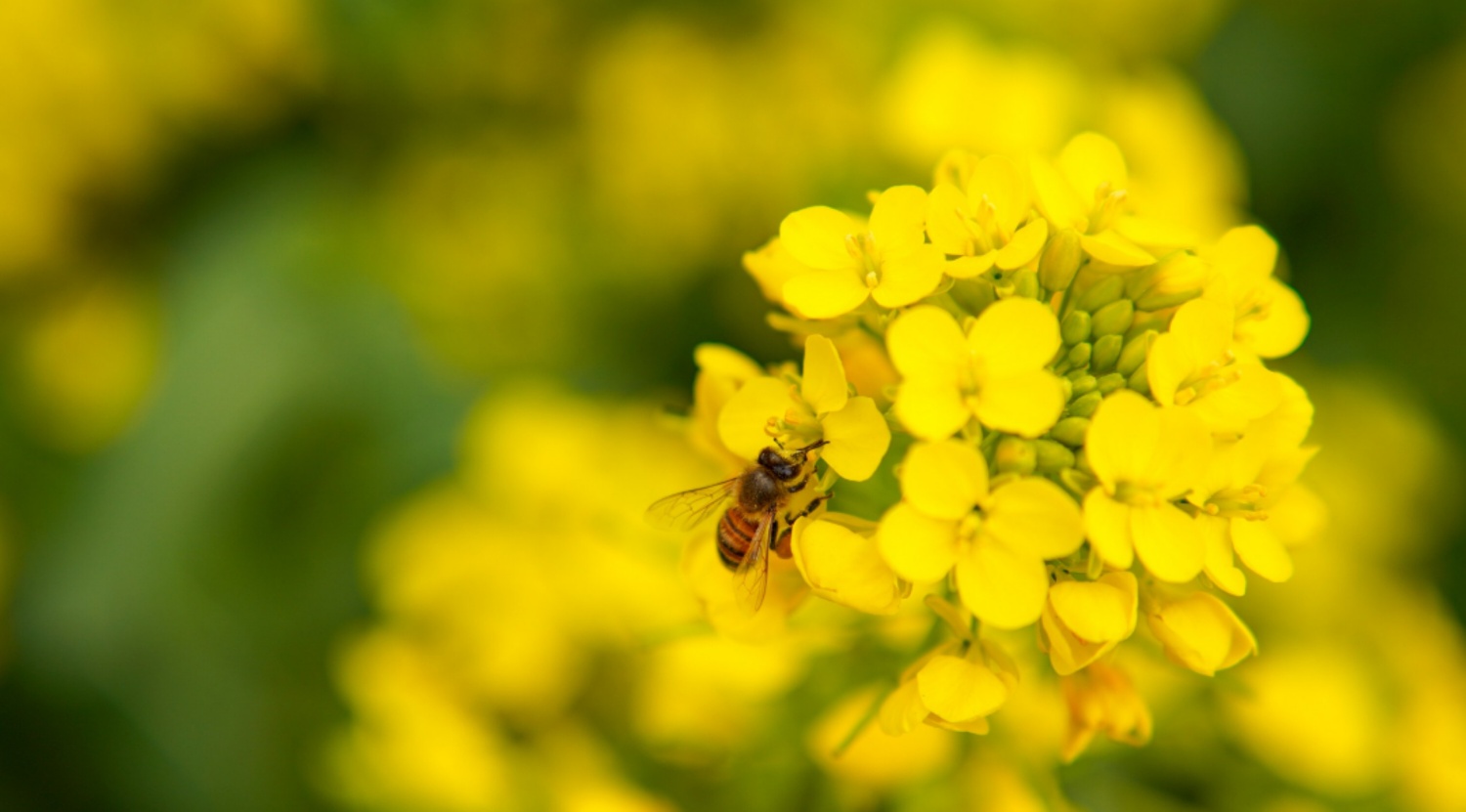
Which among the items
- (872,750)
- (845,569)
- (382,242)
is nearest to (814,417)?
(845,569)

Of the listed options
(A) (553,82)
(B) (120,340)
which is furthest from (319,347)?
(A) (553,82)

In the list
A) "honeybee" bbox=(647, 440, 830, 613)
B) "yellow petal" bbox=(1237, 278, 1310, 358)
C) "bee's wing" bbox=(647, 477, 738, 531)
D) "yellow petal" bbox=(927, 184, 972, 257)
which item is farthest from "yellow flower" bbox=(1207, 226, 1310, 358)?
"bee's wing" bbox=(647, 477, 738, 531)

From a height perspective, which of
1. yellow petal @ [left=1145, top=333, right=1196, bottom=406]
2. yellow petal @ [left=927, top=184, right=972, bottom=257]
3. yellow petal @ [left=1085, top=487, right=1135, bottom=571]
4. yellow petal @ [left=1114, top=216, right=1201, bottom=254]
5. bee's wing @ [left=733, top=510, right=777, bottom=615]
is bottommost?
bee's wing @ [left=733, top=510, right=777, bottom=615]

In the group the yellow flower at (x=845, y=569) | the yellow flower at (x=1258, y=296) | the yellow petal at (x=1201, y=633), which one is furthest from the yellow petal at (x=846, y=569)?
the yellow flower at (x=1258, y=296)

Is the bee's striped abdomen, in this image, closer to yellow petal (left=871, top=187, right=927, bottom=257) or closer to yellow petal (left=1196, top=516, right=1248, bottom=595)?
yellow petal (left=871, top=187, right=927, bottom=257)

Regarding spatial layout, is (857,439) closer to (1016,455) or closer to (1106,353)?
(1016,455)

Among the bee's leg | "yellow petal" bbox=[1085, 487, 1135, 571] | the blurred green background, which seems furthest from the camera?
the blurred green background

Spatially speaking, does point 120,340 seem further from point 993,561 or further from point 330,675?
point 993,561
